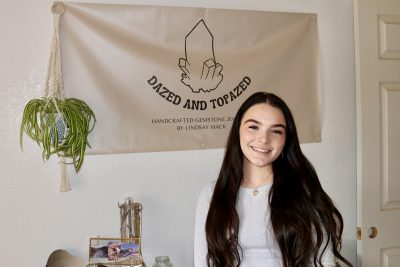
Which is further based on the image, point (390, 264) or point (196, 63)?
point (390, 264)

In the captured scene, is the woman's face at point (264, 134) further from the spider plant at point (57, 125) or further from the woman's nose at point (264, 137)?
the spider plant at point (57, 125)

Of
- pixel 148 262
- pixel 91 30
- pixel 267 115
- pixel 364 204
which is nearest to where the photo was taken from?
pixel 267 115

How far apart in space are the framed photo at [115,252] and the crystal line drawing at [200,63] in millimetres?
745

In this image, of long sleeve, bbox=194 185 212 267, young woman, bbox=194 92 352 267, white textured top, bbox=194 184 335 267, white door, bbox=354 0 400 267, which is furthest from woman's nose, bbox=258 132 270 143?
white door, bbox=354 0 400 267

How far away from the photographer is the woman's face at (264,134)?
117 centimetres

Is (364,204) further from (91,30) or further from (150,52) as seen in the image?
(91,30)

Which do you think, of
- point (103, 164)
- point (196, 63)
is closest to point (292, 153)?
point (196, 63)

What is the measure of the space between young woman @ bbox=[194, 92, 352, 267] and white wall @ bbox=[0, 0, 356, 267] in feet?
1.97

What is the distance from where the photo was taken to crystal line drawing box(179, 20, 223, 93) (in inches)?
71.1

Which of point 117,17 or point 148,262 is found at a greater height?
point 117,17

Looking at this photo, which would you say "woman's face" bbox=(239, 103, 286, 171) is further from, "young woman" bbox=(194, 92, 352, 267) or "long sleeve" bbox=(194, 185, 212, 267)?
"long sleeve" bbox=(194, 185, 212, 267)

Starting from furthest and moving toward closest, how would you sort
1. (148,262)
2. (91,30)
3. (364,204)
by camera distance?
1. (364,204)
2. (148,262)
3. (91,30)

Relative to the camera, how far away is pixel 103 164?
5.75ft

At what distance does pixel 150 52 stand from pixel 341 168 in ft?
3.84
